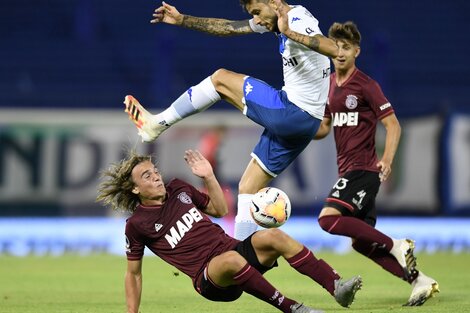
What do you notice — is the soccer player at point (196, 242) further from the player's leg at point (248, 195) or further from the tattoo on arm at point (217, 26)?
the tattoo on arm at point (217, 26)

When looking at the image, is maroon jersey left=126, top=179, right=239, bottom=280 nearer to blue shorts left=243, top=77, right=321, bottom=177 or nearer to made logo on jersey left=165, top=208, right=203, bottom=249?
made logo on jersey left=165, top=208, right=203, bottom=249

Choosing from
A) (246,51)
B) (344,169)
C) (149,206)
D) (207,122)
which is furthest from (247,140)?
(149,206)

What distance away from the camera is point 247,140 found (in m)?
14.0

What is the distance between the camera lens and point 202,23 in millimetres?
8023

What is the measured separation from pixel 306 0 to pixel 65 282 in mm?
10370

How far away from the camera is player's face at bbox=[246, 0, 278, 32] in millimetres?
7367

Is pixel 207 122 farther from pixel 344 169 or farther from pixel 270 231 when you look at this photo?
pixel 270 231

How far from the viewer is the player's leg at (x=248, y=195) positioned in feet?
25.5

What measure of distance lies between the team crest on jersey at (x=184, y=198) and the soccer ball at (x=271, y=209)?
424 millimetres

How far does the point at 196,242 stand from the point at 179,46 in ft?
38.9

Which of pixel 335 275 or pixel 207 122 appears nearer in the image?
pixel 335 275

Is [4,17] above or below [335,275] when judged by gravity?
below

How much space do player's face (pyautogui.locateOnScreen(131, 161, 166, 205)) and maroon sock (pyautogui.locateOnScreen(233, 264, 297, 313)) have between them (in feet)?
2.69

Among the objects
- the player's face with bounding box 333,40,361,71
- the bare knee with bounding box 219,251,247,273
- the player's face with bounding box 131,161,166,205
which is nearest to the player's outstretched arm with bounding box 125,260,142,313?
the player's face with bounding box 131,161,166,205
